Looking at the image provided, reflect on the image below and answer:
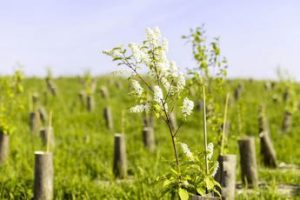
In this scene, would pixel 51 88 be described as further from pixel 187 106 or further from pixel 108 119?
pixel 187 106

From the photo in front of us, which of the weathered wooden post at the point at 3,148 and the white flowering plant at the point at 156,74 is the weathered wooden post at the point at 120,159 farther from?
the white flowering plant at the point at 156,74

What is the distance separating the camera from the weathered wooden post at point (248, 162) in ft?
25.5

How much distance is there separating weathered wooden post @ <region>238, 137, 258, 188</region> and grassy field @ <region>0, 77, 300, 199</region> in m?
0.22

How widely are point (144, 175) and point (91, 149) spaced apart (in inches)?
120

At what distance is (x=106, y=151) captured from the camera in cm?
1062

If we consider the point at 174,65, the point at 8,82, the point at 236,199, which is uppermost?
the point at 8,82

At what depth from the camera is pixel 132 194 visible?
6.75 meters

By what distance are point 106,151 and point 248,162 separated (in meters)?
3.72

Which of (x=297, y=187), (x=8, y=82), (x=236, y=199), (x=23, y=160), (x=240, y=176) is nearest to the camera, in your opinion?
(x=236, y=199)

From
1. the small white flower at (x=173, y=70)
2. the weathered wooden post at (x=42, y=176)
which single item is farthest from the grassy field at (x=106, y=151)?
the small white flower at (x=173, y=70)

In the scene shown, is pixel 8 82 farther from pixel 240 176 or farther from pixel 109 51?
pixel 109 51

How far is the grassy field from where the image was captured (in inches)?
273

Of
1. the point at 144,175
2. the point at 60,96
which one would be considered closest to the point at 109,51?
the point at 144,175

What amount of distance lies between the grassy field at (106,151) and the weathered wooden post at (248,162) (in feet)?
0.71
